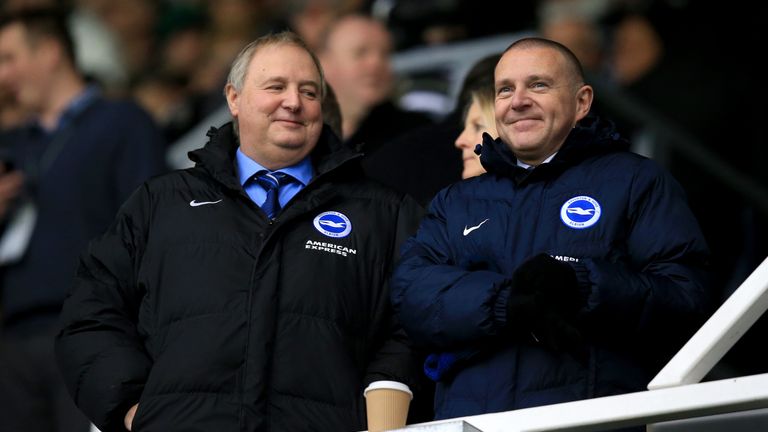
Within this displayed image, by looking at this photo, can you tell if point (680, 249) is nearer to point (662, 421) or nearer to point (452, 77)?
point (662, 421)

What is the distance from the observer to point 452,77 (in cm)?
836

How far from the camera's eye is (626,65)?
9.77m

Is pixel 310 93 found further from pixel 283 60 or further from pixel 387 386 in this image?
pixel 387 386

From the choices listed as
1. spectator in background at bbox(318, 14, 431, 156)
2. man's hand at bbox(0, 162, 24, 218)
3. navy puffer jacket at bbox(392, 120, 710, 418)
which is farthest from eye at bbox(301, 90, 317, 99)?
man's hand at bbox(0, 162, 24, 218)

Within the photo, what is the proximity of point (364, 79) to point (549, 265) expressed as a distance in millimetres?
3233

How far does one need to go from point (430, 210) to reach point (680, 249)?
2.56 ft

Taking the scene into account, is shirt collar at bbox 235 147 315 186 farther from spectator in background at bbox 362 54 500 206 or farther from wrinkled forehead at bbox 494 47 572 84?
wrinkled forehead at bbox 494 47 572 84

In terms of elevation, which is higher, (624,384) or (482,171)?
(482,171)

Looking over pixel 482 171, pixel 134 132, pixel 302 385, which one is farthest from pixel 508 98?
pixel 134 132

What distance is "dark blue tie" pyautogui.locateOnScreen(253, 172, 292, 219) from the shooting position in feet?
18.0

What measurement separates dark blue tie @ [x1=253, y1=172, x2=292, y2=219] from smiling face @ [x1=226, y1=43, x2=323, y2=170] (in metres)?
0.04

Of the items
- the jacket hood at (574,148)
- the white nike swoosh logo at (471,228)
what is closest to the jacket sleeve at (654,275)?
the jacket hood at (574,148)

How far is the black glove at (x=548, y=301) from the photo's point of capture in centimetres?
476

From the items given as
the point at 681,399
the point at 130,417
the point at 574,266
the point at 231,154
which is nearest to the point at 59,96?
the point at 231,154
